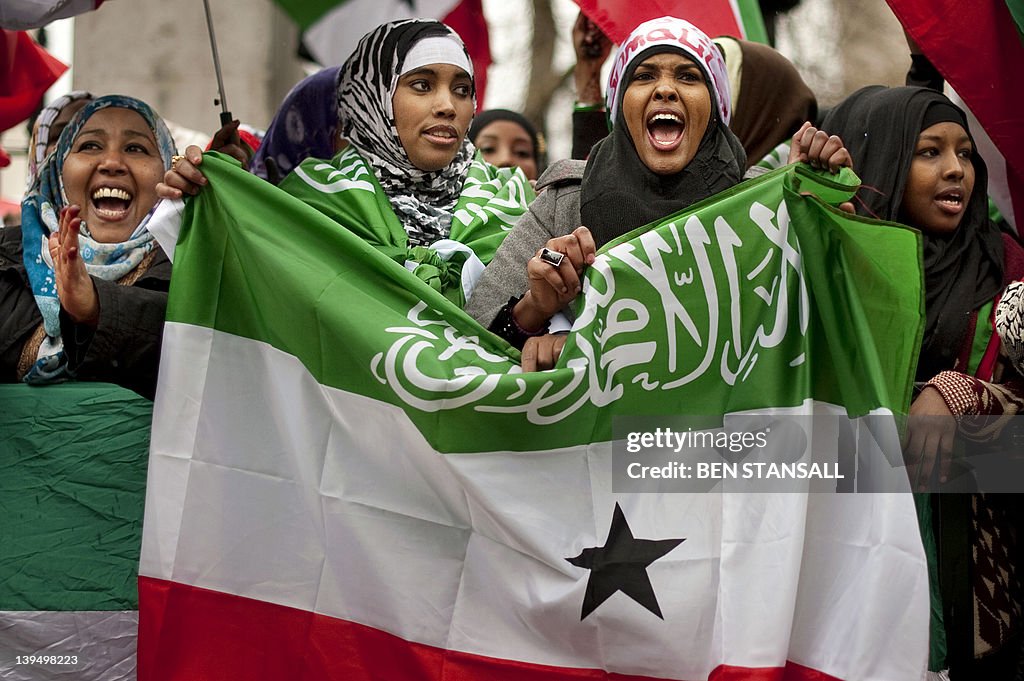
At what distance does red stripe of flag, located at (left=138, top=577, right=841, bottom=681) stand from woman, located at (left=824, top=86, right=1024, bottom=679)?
4.07ft

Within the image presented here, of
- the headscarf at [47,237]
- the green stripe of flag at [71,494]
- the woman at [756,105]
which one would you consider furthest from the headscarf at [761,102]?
the green stripe of flag at [71,494]

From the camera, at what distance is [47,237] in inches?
158

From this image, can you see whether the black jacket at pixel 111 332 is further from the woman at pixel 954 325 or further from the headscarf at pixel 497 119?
the headscarf at pixel 497 119

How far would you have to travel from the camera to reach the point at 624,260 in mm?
3152

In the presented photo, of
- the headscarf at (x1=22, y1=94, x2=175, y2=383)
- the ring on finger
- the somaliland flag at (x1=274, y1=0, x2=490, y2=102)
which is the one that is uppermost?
the somaliland flag at (x1=274, y1=0, x2=490, y2=102)

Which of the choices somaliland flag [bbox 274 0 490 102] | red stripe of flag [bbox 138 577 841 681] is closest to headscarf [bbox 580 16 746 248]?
red stripe of flag [bbox 138 577 841 681]

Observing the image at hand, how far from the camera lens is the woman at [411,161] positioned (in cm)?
376

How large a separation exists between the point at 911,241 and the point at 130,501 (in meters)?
2.21

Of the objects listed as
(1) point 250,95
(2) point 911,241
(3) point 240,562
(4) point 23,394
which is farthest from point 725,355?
(1) point 250,95

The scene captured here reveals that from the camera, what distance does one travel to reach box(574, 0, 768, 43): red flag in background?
14.3 ft

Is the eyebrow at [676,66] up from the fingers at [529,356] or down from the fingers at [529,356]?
up

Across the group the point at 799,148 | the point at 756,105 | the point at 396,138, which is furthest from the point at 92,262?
the point at 756,105

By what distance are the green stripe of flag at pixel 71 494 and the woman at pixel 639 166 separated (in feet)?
3.67

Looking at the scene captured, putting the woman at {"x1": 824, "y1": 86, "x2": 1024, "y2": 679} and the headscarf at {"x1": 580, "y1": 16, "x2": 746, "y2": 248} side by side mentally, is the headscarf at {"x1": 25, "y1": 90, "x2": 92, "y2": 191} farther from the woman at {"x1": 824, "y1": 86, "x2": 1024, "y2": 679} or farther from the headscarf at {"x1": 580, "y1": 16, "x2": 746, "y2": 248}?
the woman at {"x1": 824, "y1": 86, "x2": 1024, "y2": 679}
